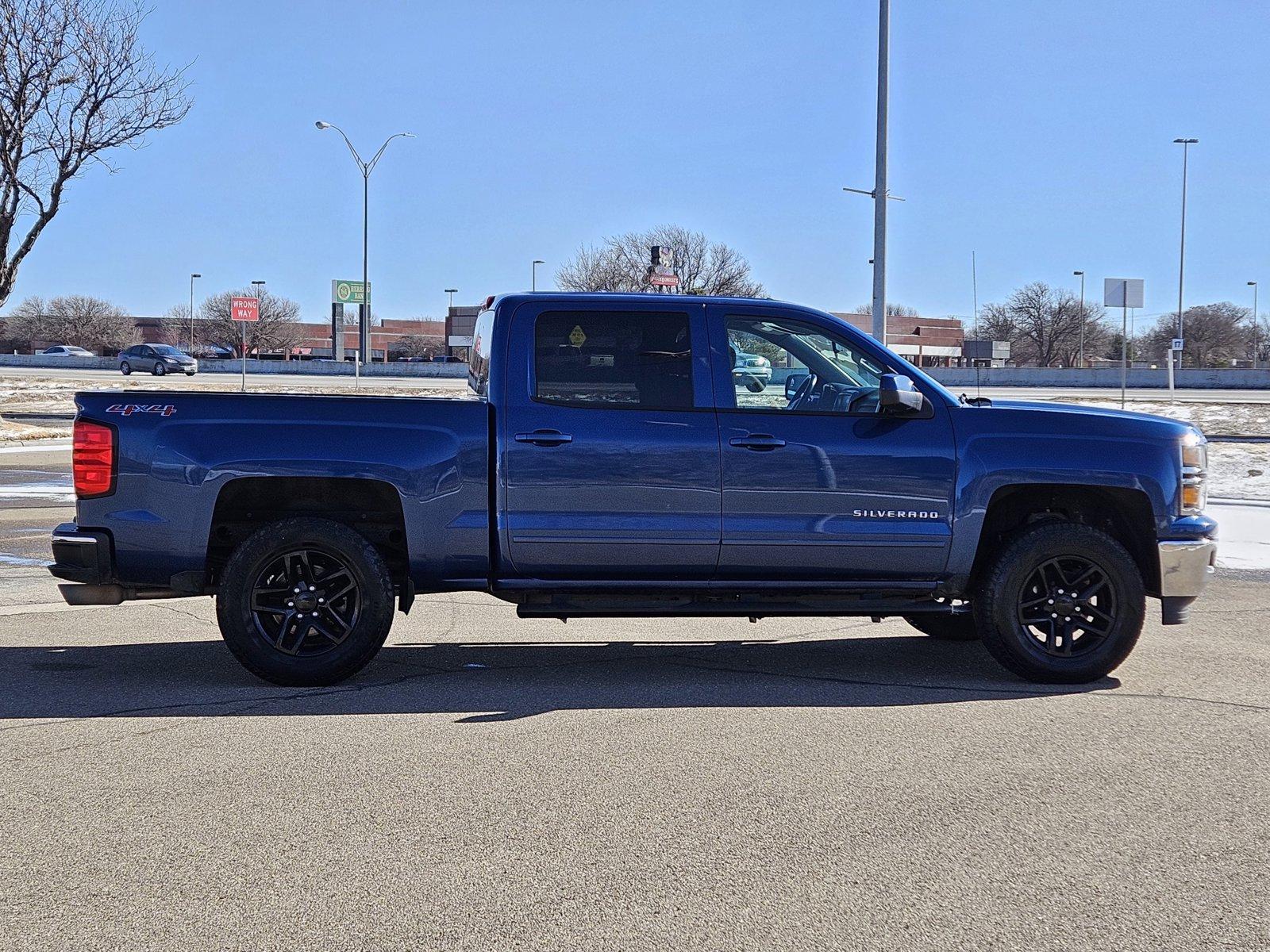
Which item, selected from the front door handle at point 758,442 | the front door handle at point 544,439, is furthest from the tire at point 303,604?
the front door handle at point 758,442

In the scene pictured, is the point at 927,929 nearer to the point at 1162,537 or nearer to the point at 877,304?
the point at 1162,537

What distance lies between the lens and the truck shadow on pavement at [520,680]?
6.38m

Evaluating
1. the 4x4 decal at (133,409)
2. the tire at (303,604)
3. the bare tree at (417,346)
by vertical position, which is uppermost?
the bare tree at (417,346)

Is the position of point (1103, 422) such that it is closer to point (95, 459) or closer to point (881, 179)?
point (95, 459)

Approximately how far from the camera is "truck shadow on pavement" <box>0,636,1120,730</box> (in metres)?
6.38

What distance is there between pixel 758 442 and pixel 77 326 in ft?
375

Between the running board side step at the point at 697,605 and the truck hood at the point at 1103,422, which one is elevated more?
the truck hood at the point at 1103,422

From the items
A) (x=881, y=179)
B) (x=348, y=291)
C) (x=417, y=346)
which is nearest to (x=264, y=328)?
(x=417, y=346)

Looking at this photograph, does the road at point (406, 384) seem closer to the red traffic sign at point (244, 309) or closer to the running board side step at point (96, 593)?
the red traffic sign at point (244, 309)

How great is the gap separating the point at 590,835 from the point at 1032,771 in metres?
1.94

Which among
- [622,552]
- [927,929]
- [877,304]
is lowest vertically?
[927,929]

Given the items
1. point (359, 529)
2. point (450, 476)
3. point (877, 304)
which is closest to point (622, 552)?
point (450, 476)

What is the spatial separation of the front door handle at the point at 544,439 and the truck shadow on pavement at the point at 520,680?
1255 mm

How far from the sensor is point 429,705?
6.42m
